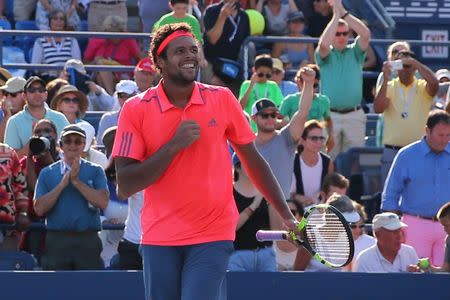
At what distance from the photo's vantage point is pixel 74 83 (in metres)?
12.9

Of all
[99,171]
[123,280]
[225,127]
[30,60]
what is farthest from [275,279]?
[30,60]

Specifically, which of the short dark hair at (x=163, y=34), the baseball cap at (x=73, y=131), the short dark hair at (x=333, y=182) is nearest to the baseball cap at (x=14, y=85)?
the baseball cap at (x=73, y=131)

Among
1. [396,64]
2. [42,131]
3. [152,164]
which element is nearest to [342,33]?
[396,64]

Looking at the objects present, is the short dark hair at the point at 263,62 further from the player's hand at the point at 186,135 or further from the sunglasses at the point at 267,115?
the player's hand at the point at 186,135

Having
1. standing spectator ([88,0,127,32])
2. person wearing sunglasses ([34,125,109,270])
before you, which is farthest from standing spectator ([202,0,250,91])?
person wearing sunglasses ([34,125,109,270])

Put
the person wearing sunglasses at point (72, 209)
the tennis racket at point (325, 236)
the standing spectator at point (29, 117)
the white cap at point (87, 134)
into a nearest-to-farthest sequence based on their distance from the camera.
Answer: the tennis racket at point (325, 236), the person wearing sunglasses at point (72, 209), the white cap at point (87, 134), the standing spectator at point (29, 117)

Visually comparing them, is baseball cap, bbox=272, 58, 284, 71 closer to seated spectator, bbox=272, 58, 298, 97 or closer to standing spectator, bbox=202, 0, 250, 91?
seated spectator, bbox=272, 58, 298, 97

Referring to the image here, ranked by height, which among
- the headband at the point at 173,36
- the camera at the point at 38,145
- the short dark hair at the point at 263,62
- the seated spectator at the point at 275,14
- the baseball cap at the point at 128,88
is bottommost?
the camera at the point at 38,145

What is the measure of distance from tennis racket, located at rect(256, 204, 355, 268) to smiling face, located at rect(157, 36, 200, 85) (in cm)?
87

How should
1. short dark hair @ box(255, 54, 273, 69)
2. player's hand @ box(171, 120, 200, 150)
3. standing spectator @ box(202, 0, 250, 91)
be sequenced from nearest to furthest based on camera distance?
player's hand @ box(171, 120, 200, 150) → short dark hair @ box(255, 54, 273, 69) → standing spectator @ box(202, 0, 250, 91)

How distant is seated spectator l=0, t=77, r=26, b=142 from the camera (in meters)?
11.5

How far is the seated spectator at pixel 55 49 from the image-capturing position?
1404 centimetres

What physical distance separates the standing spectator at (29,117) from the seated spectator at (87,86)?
1.68 metres

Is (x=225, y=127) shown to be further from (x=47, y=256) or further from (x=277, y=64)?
(x=277, y=64)
